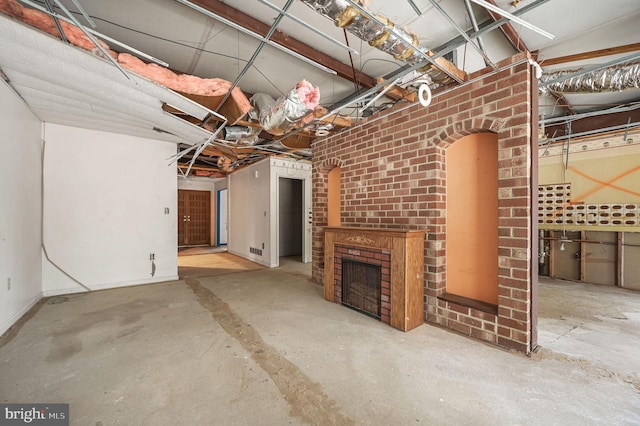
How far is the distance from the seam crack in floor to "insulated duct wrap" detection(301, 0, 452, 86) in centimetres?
238

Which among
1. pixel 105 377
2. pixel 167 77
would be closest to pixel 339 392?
pixel 105 377

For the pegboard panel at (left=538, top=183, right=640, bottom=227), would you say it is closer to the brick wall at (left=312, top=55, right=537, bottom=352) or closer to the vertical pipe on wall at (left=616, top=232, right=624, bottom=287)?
the vertical pipe on wall at (left=616, top=232, right=624, bottom=287)

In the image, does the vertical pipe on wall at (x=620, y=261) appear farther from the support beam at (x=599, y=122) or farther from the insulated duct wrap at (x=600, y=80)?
the insulated duct wrap at (x=600, y=80)

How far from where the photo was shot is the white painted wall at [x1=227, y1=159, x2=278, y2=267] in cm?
611

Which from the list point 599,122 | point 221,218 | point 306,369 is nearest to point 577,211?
point 599,122

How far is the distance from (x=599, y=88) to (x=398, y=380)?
11.7ft

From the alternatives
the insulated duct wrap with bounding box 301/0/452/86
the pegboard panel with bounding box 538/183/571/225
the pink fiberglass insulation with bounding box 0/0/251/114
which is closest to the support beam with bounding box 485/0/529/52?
the insulated duct wrap with bounding box 301/0/452/86

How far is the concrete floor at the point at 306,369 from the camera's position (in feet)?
5.06

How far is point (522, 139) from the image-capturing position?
216 cm

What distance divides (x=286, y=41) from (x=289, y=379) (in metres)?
Result: 2.84

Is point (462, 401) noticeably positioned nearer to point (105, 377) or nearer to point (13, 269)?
point (105, 377)

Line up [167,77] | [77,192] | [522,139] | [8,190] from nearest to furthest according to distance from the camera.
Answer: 1. [522,139]
2. [167,77]
3. [8,190]
4. [77,192]

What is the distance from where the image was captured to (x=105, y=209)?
4.27 metres

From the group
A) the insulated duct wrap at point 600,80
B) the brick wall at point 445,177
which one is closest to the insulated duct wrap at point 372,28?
the brick wall at point 445,177
